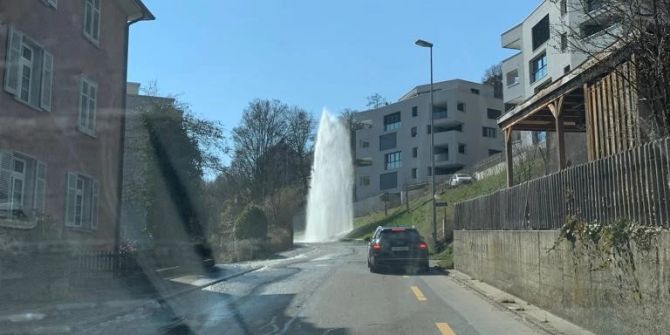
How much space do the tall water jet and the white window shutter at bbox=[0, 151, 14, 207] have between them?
48301mm

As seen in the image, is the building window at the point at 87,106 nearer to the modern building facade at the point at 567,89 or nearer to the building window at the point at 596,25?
the modern building facade at the point at 567,89

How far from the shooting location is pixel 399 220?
57.1m

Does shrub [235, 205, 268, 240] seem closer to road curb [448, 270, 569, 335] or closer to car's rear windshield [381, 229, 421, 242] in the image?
car's rear windshield [381, 229, 421, 242]

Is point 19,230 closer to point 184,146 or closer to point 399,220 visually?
point 184,146

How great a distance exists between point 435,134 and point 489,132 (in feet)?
26.1

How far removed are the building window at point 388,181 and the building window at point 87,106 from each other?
64.0m

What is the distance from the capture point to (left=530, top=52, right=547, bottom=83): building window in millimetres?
51725

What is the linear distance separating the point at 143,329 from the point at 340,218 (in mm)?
58110

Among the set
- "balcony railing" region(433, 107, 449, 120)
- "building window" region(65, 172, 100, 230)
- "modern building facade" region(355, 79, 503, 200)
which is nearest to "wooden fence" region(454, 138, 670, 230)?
"building window" region(65, 172, 100, 230)

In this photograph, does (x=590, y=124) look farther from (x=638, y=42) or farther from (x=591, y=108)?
(x=638, y=42)

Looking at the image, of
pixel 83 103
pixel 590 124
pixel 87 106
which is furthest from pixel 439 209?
pixel 590 124

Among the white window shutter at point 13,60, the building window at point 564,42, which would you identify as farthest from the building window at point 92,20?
the building window at point 564,42

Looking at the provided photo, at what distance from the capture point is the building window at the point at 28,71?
51.4 ft

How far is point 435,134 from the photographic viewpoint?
7775 cm
